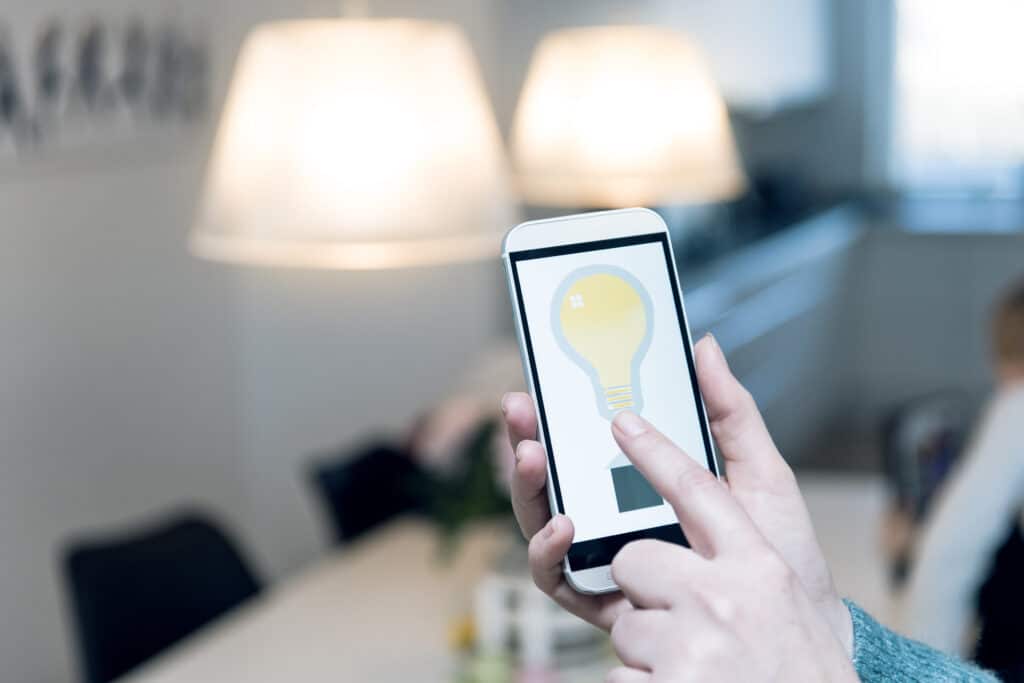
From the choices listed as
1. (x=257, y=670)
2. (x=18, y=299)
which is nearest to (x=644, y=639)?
(x=257, y=670)

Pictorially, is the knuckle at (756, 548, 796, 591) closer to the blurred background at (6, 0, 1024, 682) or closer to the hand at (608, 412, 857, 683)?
the hand at (608, 412, 857, 683)

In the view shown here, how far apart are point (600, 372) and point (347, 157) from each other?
0.78 meters

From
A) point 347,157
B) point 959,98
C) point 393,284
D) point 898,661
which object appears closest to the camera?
point 898,661

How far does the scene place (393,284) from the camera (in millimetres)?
3271

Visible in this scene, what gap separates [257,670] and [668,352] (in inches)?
43.8

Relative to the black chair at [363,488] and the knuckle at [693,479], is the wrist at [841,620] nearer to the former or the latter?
the knuckle at [693,479]

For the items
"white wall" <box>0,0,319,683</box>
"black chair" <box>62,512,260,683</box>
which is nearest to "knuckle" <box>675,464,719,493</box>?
"black chair" <box>62,512,260,683</box>

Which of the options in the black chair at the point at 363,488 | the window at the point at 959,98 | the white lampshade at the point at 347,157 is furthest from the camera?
the window at the point at 959,98

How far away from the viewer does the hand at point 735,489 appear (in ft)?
2.23

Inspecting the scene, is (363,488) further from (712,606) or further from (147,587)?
(712,606)

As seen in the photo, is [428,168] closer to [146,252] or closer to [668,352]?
[668,352]

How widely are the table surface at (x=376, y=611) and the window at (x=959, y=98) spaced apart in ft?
10.4

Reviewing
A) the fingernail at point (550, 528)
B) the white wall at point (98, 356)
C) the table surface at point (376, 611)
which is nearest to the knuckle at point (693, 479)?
the fingernail at point (550, 528)

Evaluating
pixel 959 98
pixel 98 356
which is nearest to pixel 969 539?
pixel 98 356
